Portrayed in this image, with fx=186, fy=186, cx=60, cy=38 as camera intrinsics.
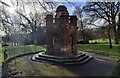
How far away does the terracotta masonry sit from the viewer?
17391mm

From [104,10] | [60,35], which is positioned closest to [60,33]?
[60,35]

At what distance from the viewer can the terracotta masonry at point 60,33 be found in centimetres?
1739

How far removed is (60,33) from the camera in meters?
17.6

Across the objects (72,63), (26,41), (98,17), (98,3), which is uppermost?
(98,3)

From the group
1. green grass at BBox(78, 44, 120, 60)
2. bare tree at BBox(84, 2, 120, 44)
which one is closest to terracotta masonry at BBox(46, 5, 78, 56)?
green grass at BBox(78, 44, 120, 60)

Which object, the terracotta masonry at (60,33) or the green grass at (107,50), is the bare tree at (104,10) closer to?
the green grass at (107,50)

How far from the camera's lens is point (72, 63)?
46.2ft

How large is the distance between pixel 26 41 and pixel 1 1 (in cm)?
2881

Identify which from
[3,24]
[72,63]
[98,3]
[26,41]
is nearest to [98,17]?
[98,3]

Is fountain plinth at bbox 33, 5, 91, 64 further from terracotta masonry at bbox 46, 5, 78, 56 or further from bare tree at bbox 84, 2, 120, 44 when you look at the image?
bare tree at bbox 84, 2, 120, 44

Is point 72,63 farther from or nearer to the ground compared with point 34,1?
nearer to the ground

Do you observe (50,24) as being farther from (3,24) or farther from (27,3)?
(27,3)

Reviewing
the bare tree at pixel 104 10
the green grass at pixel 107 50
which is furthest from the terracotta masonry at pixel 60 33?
the bare tree at pixel 104 10

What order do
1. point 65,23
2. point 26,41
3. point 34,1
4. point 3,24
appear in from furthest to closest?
point 26,41, point 65,23, point 3,24, point 34,1
